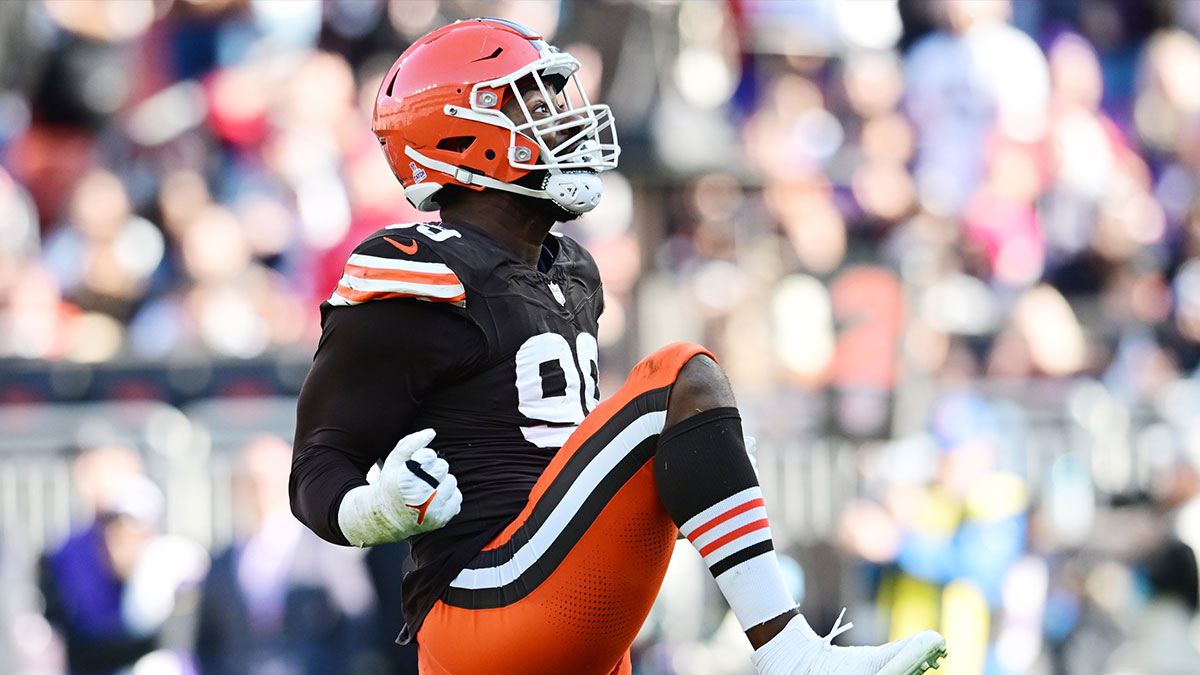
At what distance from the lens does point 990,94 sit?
314 inches

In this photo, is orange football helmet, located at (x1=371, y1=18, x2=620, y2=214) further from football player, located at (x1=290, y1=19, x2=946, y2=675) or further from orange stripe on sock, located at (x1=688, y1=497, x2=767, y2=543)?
orange stripe on sock, located at (x1=688, y1=497, x2=767, y2=543)

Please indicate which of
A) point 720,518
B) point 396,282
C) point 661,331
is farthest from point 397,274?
point 661,331

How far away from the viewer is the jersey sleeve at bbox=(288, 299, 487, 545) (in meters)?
2.51

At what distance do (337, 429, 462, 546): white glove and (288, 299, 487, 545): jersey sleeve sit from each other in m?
0.23

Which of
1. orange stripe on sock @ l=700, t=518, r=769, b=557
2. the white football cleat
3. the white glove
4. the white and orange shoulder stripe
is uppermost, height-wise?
the white and orange shoulder stripe

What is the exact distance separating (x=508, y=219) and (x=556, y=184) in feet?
0.41

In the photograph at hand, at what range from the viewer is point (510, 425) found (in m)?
2.65

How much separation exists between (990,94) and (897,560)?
118 inches

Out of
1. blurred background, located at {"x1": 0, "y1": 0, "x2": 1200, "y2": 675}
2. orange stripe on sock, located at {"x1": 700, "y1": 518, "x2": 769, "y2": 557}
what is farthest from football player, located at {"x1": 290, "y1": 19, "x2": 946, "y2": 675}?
blurred background, located at {"x1": 0, "y1": 0, "x2": 1200, "y2": 675}

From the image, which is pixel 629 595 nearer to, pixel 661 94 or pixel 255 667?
pixel 255 667

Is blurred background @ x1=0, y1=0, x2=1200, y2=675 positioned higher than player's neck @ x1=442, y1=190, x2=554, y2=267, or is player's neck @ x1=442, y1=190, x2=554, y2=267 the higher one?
player's neck @ x1=442, y1=190, x2=554, y2=267

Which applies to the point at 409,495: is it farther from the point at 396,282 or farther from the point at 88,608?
the point at 88,608

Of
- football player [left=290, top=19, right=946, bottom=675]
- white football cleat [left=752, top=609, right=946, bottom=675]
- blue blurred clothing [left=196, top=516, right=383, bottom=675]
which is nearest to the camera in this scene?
white football cleat [left=752, top=609, right=946, bottom=675]

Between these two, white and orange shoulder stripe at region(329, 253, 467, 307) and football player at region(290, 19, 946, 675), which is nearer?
football player at region(290, 19, 946, 675)
